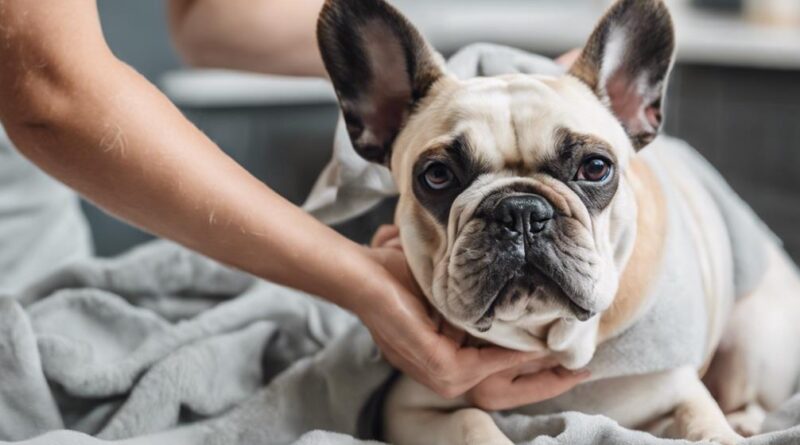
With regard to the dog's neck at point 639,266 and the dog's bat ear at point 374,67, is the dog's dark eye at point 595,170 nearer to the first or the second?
the dog's neck at point 639,266

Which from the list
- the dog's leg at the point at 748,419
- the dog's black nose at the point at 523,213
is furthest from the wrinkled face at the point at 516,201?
the dog's leg at the point at 748,419

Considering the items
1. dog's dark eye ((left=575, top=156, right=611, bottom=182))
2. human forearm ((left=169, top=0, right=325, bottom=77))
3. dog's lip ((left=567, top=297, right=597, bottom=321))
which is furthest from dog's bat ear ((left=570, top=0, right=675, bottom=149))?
human forearm ((left=169, top=0, right=325, bottom=77))

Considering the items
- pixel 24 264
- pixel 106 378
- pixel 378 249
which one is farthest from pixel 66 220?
pixel 378 249

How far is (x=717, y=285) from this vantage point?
43.5 inches

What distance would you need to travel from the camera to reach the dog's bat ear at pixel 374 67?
3.05 feet

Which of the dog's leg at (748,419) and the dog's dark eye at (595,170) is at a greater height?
the dog's dark eye at (595,170)

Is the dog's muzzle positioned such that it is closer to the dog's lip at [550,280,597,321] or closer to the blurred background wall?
the dog's lip at [550,280,597,321]

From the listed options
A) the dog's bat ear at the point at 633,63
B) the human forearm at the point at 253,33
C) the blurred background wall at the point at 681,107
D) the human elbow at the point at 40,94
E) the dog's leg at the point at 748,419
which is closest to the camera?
the human elbow at the point at 40,94

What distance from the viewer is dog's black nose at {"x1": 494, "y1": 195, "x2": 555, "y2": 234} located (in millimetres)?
833

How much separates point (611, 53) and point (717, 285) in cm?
32

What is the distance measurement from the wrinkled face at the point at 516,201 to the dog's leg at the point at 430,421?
0.10 m

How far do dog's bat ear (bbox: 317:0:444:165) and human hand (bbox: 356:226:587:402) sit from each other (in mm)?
133

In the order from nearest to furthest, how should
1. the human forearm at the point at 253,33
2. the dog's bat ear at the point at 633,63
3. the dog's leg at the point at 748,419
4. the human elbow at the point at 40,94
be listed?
the human elbow at the point at 40,94, the dog's bat ear at the point at 633,63, the dog's leg at the point at 748,419, the human forearm at the point at 253,33

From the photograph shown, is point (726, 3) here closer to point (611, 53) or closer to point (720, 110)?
point (720, 110)
